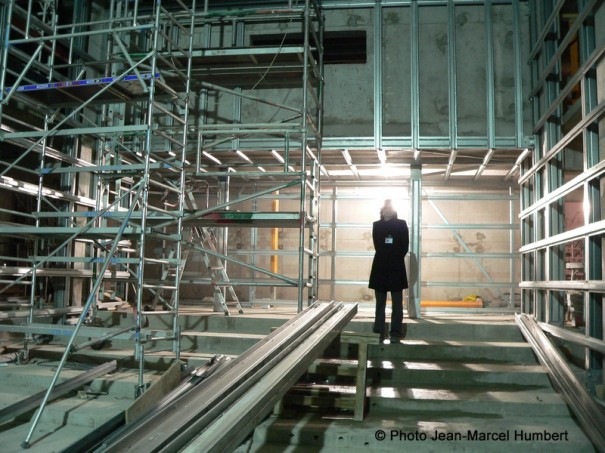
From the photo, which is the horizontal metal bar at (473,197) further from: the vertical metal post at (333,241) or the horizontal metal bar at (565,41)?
the horizontal metal bar at (565,41)

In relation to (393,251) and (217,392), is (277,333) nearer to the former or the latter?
(217,392)

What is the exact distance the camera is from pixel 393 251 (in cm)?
784

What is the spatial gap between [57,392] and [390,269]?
178 inches

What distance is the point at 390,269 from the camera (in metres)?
7.78

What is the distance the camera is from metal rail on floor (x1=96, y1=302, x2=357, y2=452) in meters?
3.03

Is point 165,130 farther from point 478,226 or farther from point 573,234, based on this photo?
point 478,226

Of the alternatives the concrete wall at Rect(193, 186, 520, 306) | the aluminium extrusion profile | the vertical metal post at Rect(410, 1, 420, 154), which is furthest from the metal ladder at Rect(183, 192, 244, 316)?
the aluminium extrusion profile

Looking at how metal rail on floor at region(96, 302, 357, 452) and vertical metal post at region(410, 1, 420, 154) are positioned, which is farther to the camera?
vertical metal post at region(410, 1, 420, 154)

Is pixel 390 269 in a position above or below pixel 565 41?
below

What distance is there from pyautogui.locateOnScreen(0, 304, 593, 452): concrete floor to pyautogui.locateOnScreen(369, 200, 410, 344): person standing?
1.39 feet

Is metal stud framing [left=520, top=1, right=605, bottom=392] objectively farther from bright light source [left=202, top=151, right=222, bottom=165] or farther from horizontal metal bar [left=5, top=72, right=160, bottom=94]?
bright light source [left=202, top=151, right=222, bottom=165]

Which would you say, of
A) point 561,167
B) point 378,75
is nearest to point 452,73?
point 378,75

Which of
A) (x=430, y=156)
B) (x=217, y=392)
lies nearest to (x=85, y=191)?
(x=430, y=156)

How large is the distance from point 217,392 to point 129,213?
2.83 metres
